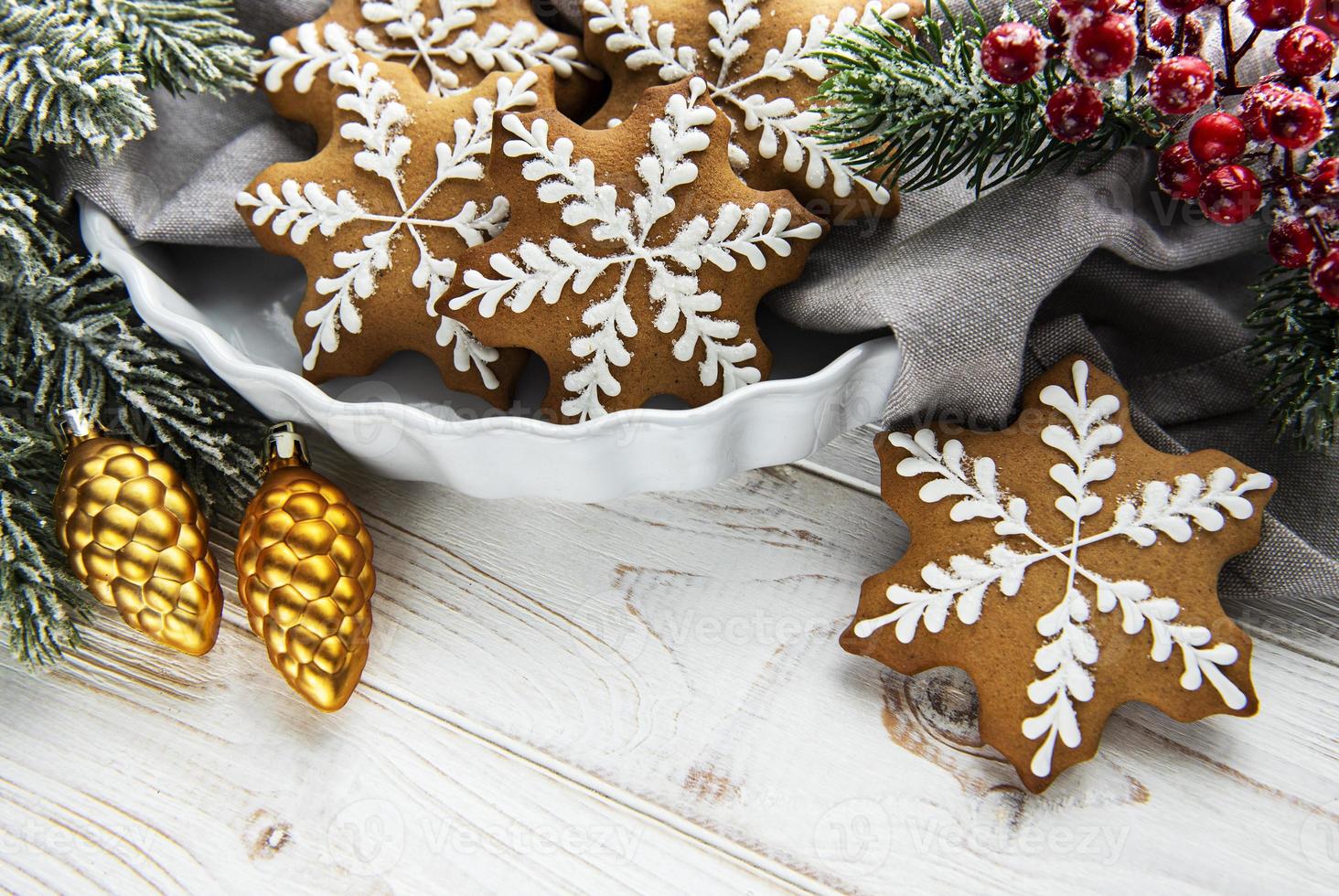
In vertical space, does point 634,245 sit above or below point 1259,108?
below

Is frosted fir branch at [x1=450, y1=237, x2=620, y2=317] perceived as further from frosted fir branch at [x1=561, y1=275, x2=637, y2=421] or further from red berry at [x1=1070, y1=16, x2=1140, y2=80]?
red berry at [x1=1070, y1=16, x2=1140, y2=80]

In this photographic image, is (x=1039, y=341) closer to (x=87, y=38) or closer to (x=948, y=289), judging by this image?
(x=948, y=289)

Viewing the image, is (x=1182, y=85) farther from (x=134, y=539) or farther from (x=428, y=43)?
(x=134, y=539)

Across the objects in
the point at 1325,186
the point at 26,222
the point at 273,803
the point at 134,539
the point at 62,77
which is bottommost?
the point at 273,803

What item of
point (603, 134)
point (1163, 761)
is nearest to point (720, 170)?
point (603, 134)

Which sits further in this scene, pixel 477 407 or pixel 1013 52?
pixel 477 407

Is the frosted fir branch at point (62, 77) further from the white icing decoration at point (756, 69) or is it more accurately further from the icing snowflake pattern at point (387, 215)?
the white icing decoration at point (756, 69)

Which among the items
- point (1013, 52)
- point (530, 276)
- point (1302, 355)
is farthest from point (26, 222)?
point (1302, 355)
